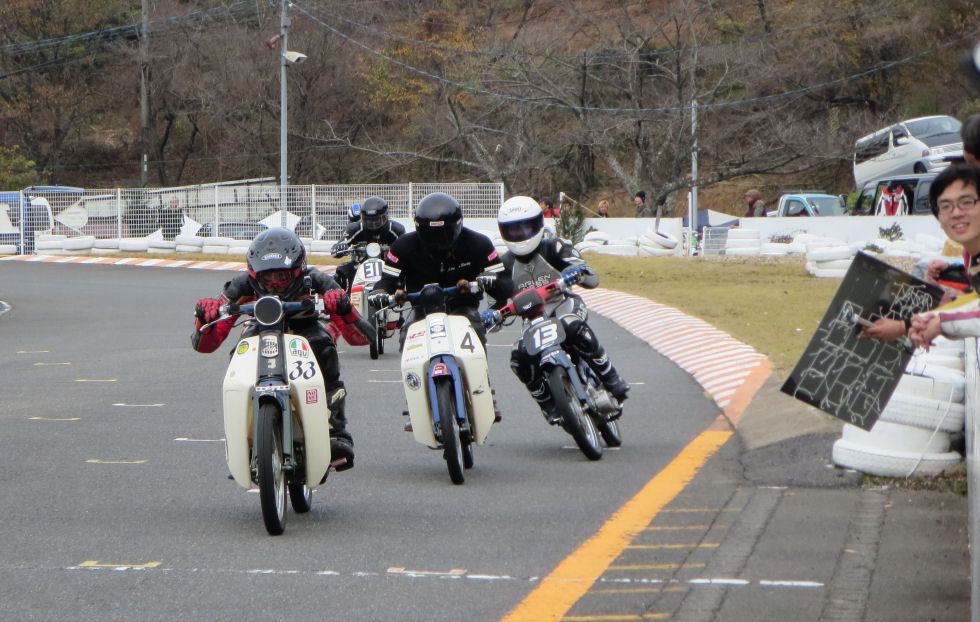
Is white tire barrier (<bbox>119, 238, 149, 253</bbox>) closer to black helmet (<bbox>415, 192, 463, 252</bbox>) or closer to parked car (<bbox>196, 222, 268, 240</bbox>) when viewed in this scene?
parked car (<bbox>196, 222, 268, 240</bbox>)

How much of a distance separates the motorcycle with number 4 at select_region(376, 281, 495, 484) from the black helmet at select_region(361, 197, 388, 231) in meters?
7.03

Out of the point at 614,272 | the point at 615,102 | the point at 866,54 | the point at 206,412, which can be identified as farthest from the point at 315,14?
the point at 206,412

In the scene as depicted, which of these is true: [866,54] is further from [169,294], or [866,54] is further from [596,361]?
[596,361]

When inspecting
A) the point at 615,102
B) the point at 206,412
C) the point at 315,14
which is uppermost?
the point at 315,14

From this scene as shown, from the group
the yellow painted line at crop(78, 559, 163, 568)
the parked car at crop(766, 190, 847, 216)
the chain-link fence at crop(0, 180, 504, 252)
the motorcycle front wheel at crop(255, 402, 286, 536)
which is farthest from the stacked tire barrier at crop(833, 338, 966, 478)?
the parked car at crop(766, 190, 847, 216)

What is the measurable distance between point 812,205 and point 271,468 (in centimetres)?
3372

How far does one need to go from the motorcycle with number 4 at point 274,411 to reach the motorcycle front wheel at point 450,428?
0.86 m

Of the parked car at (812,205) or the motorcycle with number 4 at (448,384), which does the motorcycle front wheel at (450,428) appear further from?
the parked car at (812,205)

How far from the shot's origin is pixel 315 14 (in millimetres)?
60281

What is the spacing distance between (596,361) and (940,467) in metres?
2.45

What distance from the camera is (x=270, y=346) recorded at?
6.40 meters

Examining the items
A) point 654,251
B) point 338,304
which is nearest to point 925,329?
point 338,304

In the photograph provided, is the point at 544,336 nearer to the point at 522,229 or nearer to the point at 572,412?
the point at 572,412

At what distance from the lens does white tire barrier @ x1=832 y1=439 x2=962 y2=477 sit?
22.9ft
